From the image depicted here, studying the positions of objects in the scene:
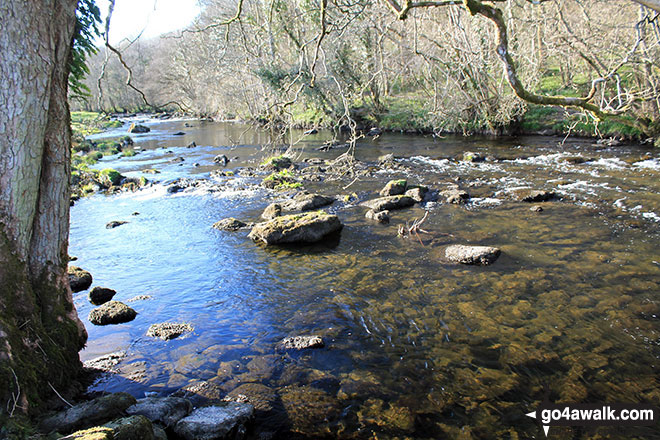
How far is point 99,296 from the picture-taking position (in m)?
8.80

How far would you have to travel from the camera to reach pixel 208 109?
1972 inches

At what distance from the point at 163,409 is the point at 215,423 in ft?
2.38

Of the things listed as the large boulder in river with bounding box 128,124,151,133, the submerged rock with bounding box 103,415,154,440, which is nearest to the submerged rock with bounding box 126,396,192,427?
the submerged rock with bounding box 103,415,154,440

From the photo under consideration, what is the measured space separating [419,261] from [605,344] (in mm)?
3981

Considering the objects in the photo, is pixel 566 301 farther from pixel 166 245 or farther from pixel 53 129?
pixel 166 245

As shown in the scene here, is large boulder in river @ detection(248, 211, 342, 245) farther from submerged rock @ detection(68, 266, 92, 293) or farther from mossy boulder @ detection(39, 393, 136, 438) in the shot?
mossy boulder @ detection(39, 393, 136, 438)

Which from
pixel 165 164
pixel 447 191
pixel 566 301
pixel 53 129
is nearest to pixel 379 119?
pixel 165 164

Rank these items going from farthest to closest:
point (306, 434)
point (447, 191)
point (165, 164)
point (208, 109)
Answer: point (208, 109) < point (165, 164) < point (447, 191) < point (306, 434)

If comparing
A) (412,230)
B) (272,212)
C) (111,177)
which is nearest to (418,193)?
(412,230)

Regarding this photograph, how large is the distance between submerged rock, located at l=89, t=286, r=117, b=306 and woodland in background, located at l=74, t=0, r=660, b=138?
15.0ft

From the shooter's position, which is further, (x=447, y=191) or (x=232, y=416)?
(x=447, y=191)

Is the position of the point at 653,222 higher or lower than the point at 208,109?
lower

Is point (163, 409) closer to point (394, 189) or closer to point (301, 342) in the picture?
point (301, 342)

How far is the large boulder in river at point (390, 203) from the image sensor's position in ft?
43.4
